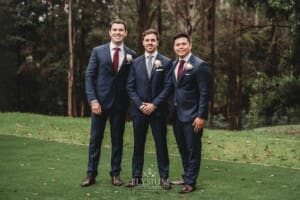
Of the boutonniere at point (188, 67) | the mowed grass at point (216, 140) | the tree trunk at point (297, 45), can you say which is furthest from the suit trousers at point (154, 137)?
the tree trunk at point (297, 45)

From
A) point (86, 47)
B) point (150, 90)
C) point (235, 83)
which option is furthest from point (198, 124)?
point (86, 47)

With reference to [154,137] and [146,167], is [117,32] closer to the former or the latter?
[154,137]

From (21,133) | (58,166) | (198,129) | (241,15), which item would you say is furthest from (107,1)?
(198,129)

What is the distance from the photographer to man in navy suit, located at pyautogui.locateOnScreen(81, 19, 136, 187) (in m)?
6.63

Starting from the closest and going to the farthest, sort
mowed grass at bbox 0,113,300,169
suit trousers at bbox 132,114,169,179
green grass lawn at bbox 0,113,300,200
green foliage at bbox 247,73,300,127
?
1. green grass lawn at bbox 0,113,300,200
2. suit trousers at bbox 132,114,169,179
3. mowed grass at bbox 0,113,300,169
4. green foliage at bbox 247,73,300,127

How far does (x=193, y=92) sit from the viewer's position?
6.48m

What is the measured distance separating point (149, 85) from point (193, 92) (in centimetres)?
56

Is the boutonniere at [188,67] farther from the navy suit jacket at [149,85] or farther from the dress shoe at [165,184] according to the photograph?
the dress shoe at [165,184]

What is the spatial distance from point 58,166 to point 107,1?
20.4 metres

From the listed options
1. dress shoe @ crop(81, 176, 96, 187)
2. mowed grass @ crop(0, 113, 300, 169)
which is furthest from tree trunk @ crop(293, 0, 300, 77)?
dress shoe @ crop(81, 176, 96, 187)

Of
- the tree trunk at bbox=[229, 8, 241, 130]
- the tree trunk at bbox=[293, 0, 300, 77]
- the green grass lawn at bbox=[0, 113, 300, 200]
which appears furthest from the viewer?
the tree trunk at bbox=[229, 8, 241, 130]

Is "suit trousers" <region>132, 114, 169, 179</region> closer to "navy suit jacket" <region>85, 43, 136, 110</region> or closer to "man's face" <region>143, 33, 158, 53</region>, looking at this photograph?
"navy suit jacket" <region>85, 43, 136, 110</region>

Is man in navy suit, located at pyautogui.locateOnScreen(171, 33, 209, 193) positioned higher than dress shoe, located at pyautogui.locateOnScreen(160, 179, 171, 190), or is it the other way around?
man in navy suit, located at pyautogui.locateOnScreen(171, 33, 209, 193)

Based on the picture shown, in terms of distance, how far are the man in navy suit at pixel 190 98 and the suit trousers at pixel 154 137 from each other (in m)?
0.25
